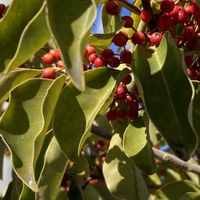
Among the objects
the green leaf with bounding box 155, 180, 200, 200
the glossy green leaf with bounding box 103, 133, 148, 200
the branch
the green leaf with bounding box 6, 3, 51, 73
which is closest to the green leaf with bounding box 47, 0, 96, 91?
the green leaf with bounding box 6, 3, 51, 73

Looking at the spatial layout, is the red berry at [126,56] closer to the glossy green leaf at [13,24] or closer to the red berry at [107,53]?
the red berry at [107,53]

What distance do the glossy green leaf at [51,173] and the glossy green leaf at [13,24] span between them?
25 cm

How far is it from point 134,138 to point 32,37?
0.44 m

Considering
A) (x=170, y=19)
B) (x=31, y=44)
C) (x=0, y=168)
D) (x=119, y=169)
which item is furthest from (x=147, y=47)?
(x=0, y=168)

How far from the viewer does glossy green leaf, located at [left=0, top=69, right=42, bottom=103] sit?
131cm

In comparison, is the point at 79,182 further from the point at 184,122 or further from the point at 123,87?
the point at 184,122

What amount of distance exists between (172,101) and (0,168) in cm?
92

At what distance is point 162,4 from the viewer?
4.30 ft

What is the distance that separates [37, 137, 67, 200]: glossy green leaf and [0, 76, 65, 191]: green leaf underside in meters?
0.09

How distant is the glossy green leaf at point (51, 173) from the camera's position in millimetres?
1291

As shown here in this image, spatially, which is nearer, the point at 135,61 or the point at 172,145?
the point at 172,145

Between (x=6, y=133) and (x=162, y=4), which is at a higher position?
(x=162, y=4)

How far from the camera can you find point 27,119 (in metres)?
1.23

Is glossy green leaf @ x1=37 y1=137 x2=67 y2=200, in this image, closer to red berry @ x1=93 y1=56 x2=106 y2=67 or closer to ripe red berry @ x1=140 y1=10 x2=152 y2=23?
red berry @ x1=93 y1=56 x2=106 y2=67
